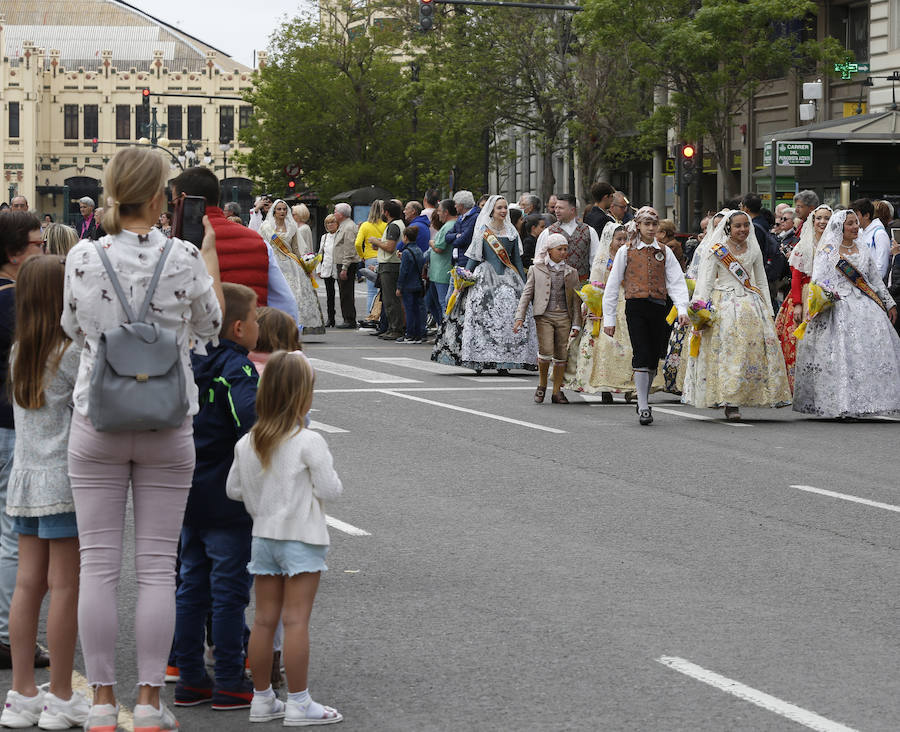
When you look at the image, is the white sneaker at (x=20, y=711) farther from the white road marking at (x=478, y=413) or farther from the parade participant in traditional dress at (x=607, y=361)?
the parade participant in traditional dress at (x=607, y=361)

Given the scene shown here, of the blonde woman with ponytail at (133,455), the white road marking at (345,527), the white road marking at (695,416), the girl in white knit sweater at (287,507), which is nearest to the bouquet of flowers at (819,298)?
the white road marking at (695,416)

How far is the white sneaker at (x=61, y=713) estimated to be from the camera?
5.21m

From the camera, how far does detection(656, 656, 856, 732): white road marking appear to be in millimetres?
5281

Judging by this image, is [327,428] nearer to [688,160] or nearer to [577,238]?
[577,238]

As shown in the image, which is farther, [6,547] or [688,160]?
[688,160]

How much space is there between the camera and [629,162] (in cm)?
5541

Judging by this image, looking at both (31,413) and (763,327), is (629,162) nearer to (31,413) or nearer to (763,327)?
(763,327)

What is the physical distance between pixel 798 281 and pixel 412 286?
31.0ft

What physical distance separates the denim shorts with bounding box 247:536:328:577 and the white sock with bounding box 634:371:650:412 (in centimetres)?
887

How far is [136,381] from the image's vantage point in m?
4.81

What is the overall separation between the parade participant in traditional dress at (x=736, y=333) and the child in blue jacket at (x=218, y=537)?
9.02 meters

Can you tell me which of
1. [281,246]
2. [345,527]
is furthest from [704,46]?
[345,527]

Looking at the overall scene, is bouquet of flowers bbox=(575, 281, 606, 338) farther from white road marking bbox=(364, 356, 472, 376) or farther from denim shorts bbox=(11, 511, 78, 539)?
denim shorts bbox=(11, 511, 78, 539)

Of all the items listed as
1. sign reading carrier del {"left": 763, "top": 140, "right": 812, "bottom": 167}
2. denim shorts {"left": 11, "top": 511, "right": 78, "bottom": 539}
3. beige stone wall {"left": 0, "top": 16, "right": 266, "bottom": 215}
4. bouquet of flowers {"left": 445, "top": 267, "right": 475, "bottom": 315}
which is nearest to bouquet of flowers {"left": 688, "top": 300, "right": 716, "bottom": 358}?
bouquet of flowers {"left": 445, "top": 267, "right": 475, "bottom": 315}
